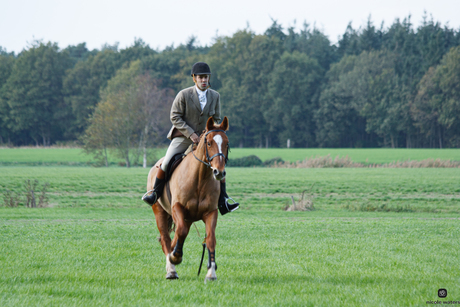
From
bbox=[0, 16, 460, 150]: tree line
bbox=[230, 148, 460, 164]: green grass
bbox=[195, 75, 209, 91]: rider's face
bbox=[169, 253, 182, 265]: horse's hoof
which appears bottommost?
bbox=[169, 253, 182, 265]: horse's hoof

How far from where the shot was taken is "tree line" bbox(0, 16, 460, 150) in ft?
269

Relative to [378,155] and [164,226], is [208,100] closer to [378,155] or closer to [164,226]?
[164,226]

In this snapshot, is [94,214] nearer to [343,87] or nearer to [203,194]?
[203,194]

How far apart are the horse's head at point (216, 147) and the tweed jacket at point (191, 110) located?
924mm

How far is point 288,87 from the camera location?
295 feet

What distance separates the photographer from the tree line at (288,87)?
8200 centimetres

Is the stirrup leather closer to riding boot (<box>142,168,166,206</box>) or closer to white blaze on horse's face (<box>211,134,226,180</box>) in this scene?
riding boot (<box>142,168,166,206</box>)

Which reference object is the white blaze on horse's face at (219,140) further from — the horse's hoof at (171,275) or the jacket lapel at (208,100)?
the horse's hoof at (171,275)

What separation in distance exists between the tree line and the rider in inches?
2611

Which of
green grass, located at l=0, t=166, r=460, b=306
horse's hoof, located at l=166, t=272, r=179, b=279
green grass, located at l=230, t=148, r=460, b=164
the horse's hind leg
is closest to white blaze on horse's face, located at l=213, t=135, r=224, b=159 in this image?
green grass, located at l=0, t=166, r=460, b=306

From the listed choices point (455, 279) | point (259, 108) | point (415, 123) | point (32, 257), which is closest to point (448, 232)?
point (455, 279)

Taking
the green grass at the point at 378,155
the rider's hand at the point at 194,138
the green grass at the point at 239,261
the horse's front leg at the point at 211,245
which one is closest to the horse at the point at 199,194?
the horse's front leg at the point at 211,245

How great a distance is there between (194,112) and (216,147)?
1.52 metres

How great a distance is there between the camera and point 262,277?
24.2 ft
